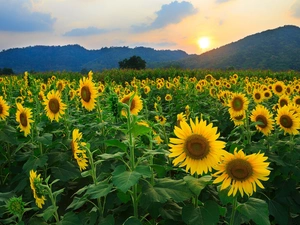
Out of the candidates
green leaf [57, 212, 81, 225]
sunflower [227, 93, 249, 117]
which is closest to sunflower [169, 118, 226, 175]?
green leaf [57, 212, 81, 225]

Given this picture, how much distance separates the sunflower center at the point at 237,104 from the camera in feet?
14.6

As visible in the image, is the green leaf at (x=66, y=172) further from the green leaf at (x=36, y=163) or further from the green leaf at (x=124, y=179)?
the green leaf at (x=124, y=179)

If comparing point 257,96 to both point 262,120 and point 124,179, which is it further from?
point 124,179

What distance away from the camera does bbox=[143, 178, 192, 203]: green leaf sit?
2.04 m

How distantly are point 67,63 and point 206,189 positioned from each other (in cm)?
20127

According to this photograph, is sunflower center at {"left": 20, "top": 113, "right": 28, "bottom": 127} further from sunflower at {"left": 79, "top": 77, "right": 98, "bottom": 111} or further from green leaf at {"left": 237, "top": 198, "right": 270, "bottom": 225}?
green leaf at {"left": 237, "top": 198, "right": 270, "bottom": 225}

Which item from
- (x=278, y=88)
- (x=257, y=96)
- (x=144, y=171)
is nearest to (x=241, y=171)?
(x=144, y=171)

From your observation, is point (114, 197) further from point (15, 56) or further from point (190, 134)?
point (15, 56)

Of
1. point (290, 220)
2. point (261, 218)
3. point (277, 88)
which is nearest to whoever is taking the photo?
point (261, 218)

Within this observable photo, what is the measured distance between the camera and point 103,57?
195125 mm

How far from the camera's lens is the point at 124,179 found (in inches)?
78.7

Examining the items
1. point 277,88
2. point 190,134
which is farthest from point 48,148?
point 277,88

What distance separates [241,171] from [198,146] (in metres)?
0.27

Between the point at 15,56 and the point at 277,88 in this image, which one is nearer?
the point at 277,88
